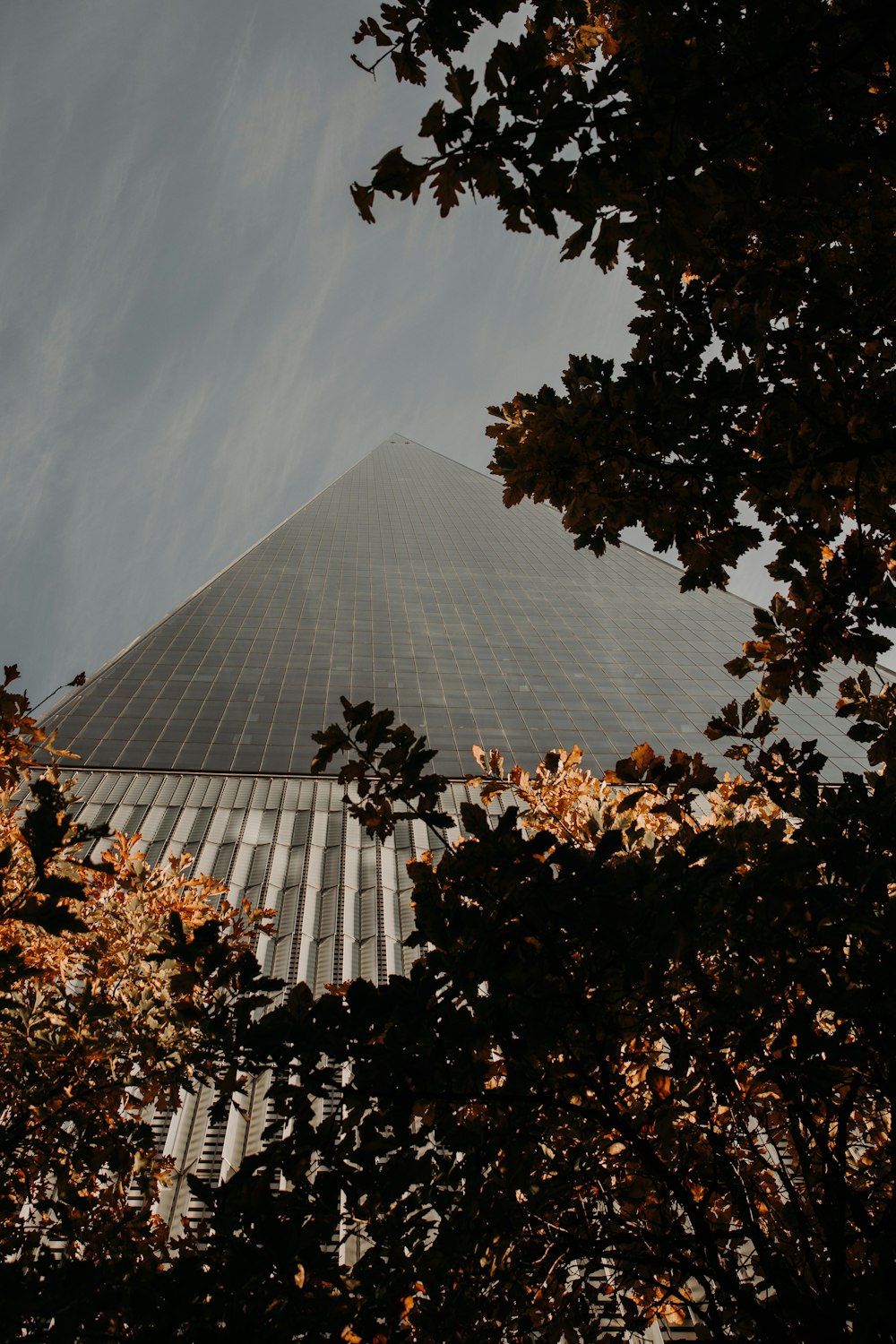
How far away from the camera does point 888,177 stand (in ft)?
9.03

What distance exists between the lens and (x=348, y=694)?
22.5m

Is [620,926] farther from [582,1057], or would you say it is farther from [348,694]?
[348,694]

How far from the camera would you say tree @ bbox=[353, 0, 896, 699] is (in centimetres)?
249

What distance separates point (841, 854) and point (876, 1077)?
0.91 metres

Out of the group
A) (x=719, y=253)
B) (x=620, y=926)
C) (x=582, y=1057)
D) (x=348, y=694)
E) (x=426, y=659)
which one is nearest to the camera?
(x=620, y=926)

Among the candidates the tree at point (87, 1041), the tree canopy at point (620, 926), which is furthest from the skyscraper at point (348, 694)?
the tree canopy at point (620, 926)

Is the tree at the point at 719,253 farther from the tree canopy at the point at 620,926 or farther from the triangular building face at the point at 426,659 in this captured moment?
the triangular building face at the point at 426,659

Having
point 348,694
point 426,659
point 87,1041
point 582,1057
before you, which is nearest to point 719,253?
point 582,1057

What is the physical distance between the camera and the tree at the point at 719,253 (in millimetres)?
2486

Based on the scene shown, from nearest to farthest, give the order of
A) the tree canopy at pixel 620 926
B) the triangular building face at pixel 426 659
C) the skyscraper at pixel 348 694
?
1. the tree canopy at pixel 620 926
2. the skyscraper at pixel 348 694
3. the triangular building face at pixel 426 659

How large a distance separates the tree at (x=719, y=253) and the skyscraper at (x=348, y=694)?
17.4 ft

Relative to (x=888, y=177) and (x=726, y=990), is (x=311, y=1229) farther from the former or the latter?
(x=888, y=177)

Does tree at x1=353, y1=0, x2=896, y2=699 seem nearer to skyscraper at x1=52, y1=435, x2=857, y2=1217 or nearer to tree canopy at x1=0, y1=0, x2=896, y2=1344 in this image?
tree canopy at x1=0, y1=0, x2=896, y2=1344

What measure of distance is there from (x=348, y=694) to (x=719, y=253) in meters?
19.7
